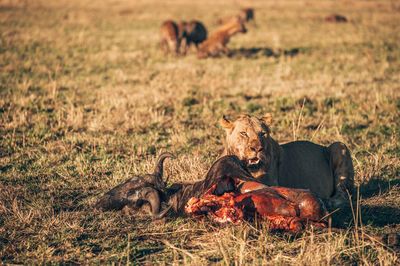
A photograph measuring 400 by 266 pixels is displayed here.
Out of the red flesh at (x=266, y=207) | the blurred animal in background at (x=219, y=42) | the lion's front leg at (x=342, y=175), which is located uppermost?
the blurred animal in background at (x=219, y=42)

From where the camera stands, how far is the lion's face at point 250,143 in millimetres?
4691

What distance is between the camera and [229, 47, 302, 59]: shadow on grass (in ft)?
56.1

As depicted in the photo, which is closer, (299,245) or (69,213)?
(299,245)

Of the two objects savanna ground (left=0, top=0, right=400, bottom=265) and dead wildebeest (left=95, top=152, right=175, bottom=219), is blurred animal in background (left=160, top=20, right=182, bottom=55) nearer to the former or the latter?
savanna ground (left=0, top=0, right=400, bottom=265)

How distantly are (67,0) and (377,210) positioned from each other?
51.1 metres

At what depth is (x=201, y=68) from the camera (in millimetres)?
14711

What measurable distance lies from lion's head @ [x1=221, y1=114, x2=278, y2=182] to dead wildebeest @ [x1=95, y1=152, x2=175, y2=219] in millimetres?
894

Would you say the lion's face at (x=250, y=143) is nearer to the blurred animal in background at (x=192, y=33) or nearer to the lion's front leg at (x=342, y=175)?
the lion's front leg at (x=342, y=175)

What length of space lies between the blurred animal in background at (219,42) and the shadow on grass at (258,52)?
59 cm

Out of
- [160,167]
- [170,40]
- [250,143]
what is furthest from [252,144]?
[170,40]


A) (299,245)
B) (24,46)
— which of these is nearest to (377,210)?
(299,245)

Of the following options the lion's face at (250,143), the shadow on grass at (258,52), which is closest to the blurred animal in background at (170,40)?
the shadow on grass at (258,52)

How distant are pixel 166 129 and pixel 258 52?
34.2 feet

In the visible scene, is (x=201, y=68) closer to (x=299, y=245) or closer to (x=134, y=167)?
(x=134, y=167)
